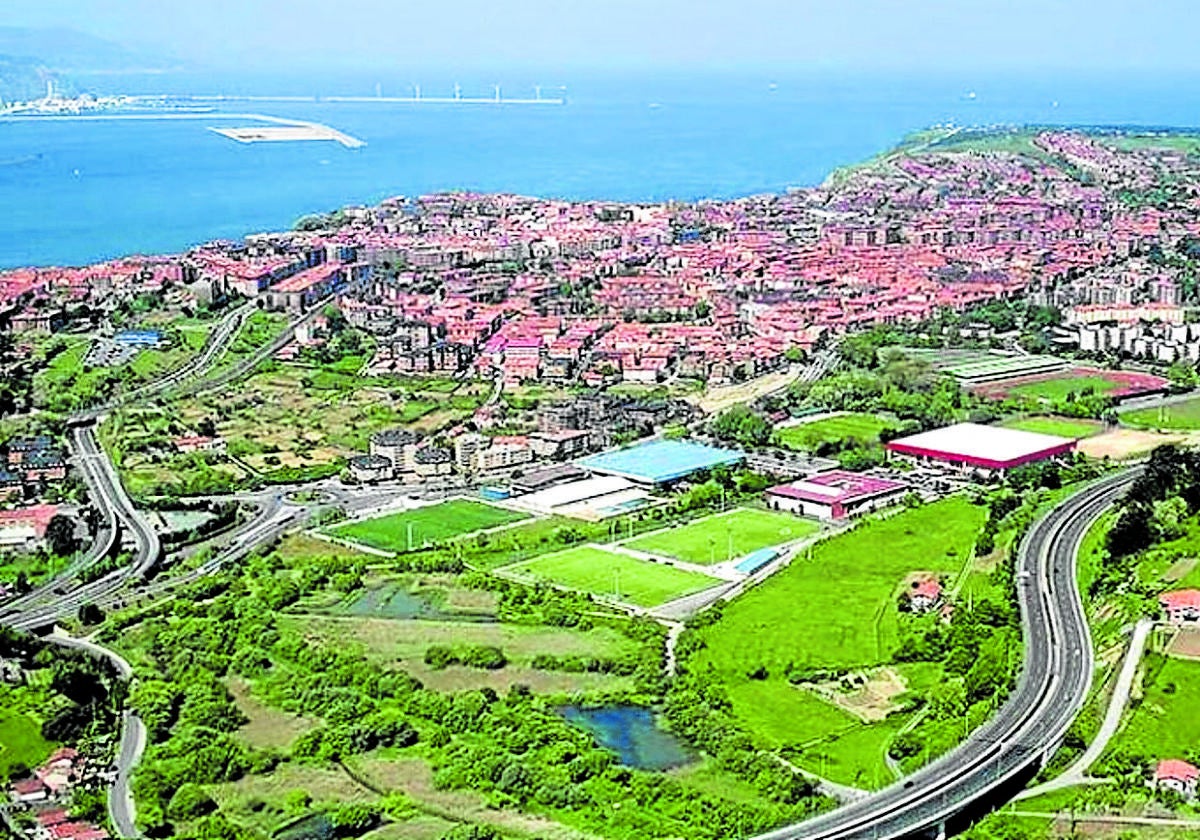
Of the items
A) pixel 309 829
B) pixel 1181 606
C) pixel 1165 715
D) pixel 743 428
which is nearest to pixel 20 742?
pixel 309 829

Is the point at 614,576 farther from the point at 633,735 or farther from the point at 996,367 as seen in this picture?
the point at 996,367

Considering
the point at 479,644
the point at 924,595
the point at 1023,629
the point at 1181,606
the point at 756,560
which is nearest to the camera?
the point at 1181,606

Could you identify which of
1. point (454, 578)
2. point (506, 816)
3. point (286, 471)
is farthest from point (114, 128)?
point (506, 816)

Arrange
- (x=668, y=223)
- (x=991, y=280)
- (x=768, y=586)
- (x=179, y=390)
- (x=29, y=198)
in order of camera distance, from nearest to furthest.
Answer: (x=768, y=586), (x=179, y=390), (x=991, y=280), (x=668, y=223), (x=29, y=198)

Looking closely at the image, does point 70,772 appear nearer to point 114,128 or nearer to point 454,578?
point 454,578

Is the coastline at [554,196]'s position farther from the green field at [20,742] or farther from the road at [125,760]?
the green field at [20,742]

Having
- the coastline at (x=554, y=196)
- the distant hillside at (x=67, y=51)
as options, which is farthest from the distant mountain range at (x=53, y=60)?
the coastline at (x=554, y=196)
